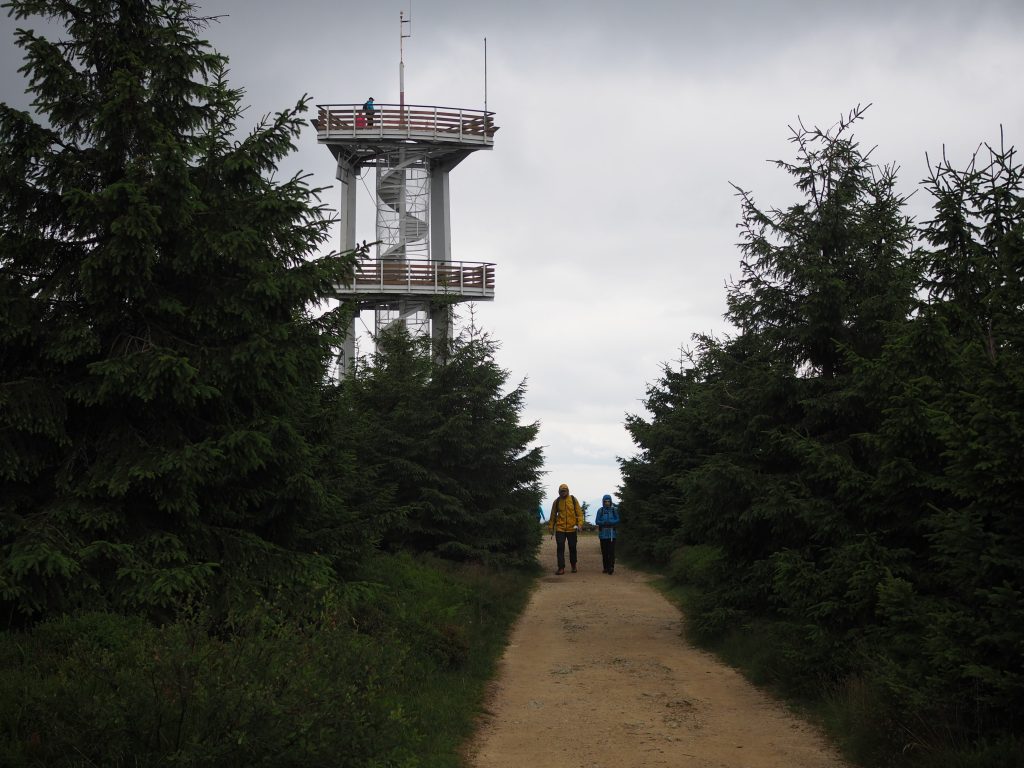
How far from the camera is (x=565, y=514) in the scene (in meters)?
24.8

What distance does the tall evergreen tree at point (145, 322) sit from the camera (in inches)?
368

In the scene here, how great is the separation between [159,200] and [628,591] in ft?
47.7

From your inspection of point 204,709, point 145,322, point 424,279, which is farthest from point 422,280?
point 204,709

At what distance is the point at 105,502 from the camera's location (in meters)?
9.57

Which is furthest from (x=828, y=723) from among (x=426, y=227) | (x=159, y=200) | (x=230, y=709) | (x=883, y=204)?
(x=426, y=227)

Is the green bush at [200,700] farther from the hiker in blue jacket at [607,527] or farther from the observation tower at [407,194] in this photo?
the observation tower at [407,194]

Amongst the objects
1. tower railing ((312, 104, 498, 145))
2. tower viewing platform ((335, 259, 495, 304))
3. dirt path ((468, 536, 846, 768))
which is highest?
tower railing ((312, 104, 498, 145))

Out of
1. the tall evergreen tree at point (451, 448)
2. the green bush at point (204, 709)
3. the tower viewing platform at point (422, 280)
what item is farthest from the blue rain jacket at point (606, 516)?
the green bush at point (204, 709)

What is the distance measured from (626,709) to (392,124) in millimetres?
29061

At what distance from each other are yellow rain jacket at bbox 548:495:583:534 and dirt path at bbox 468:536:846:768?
8323 millimetres

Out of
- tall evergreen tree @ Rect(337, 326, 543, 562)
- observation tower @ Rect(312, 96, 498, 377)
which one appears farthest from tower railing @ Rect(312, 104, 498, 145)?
tall evergreen tree @ Rect(337, 326, 543, 562)

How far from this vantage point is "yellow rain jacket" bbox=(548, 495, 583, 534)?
24766 millimetres

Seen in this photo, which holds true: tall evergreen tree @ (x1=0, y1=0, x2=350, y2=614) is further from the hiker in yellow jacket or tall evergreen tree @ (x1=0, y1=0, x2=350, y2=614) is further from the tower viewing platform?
the tower viewing platform

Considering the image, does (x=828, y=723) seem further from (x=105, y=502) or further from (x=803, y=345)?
(x=105, y=502)
